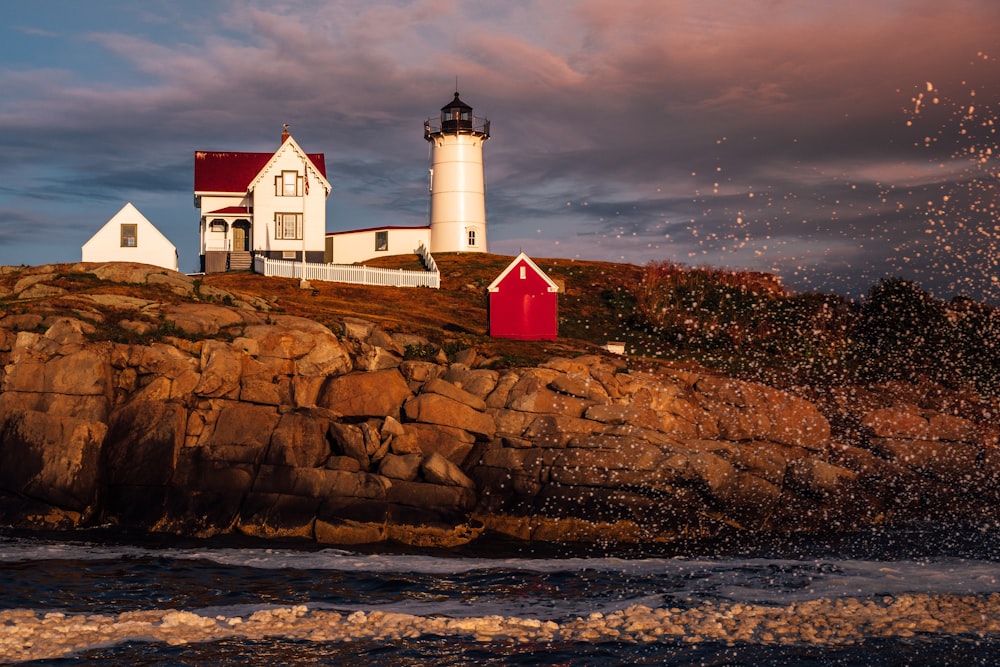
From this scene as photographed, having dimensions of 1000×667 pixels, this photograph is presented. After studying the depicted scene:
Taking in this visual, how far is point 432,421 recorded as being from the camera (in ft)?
82.8

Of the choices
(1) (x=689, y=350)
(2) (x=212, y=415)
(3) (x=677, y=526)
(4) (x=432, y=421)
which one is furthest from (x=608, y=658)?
(1) (x=689, y=350)

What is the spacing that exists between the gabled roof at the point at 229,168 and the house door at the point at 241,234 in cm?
192

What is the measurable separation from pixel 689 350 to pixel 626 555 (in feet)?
61.6

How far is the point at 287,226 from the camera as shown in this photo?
5425cm

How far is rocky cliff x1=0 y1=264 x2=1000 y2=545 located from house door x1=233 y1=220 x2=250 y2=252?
26.6 metres

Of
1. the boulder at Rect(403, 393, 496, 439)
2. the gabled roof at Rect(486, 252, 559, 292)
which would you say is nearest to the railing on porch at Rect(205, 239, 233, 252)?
the gabled roof at Rect(486, 252, 559, 292)

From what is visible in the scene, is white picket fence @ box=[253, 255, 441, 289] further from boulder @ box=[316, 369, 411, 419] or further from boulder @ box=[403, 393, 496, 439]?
boulder @ box=[403, 393, 496, 439]

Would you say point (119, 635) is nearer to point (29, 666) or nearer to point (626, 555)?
point (29, 666)

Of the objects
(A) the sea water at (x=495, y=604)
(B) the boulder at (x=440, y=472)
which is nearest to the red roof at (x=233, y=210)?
(B) the boulder at (x=440, y=472)

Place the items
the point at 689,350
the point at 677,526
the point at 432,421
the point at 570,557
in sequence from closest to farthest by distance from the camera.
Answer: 1. the point at 570,557
2. the point at 677,526
3. the point at 432,421
4. the point at 689,350

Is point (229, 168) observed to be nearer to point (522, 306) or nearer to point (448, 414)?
point (522, 306)

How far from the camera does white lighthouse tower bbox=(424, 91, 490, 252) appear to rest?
206 ft

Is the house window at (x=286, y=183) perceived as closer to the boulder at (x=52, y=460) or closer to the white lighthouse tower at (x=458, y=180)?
the white lighthouse tower at (x=458, y=180)

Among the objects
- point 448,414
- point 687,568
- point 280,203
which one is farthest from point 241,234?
point 687,568
